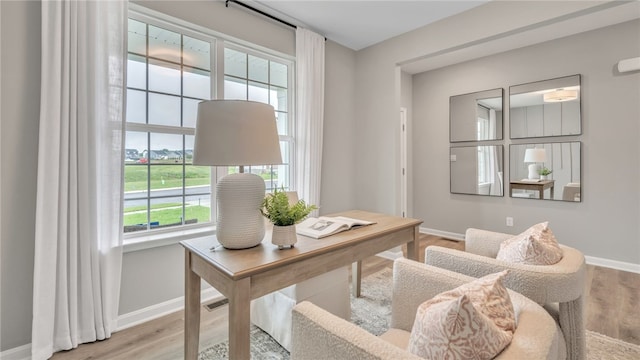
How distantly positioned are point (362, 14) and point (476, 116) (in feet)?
7.11

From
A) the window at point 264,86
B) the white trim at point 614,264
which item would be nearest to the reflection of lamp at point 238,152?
the window at point 264,86

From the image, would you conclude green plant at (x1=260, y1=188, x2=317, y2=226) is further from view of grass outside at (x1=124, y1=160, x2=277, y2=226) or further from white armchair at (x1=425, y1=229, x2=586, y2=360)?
view of grass outside at (x1=124, y1=160, x2=277, y2=226)

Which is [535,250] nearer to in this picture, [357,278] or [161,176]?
[357,278]

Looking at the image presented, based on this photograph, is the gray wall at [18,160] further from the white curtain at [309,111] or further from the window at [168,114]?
the white curtain at [309,111]

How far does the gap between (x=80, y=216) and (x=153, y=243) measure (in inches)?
19.9

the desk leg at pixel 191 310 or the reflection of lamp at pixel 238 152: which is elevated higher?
the reflection of lamp at pixel 238 152

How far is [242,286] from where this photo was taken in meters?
1.05

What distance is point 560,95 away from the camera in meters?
3.26

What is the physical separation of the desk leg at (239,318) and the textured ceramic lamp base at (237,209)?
0.26 m

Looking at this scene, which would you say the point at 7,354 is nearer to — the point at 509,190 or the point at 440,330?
the point at 440,330

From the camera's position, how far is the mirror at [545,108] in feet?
10.4

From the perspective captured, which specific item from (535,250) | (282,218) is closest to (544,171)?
(535,250)

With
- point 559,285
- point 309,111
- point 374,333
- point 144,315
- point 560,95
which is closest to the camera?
point 559,285

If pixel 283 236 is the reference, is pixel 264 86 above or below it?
above
